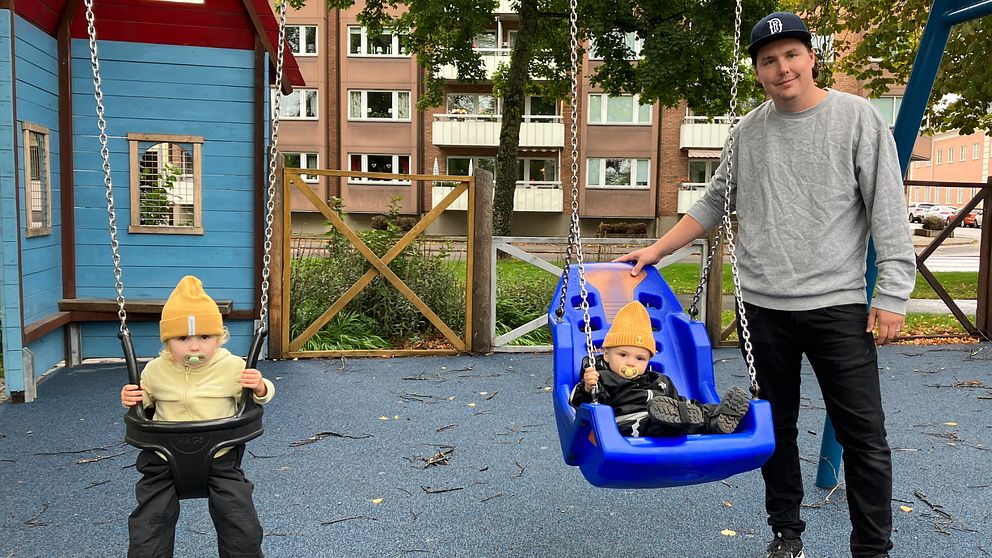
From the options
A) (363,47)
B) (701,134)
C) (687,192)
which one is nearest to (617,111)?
(701,134)

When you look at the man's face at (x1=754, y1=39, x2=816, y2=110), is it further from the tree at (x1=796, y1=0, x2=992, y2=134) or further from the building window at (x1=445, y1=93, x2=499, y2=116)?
the building window at (x1=445, y1=93, x2=499, y2=116)

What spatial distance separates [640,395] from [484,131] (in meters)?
25.8

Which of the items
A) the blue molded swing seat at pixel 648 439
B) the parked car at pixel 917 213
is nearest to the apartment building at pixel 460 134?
the parked car at pixel 917 213

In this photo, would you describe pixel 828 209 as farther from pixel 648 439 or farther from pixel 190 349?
pixel 190 349

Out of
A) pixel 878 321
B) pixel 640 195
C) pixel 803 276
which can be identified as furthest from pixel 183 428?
pixel 640 195

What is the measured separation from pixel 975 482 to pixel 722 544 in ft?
5.86

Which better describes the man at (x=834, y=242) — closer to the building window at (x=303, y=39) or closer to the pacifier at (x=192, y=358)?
the pacifier at (x=192, y=358)

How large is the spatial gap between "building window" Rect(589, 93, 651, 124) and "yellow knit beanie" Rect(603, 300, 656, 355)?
2594 centimetres

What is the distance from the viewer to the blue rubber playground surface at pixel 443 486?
3.32 metres

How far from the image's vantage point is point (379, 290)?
8.16 metres

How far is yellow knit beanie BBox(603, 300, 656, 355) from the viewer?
2961 millimetres

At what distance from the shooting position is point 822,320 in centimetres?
271

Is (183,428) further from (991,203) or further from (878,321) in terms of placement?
(991,203)

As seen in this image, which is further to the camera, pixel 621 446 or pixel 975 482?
pixel 975 482
